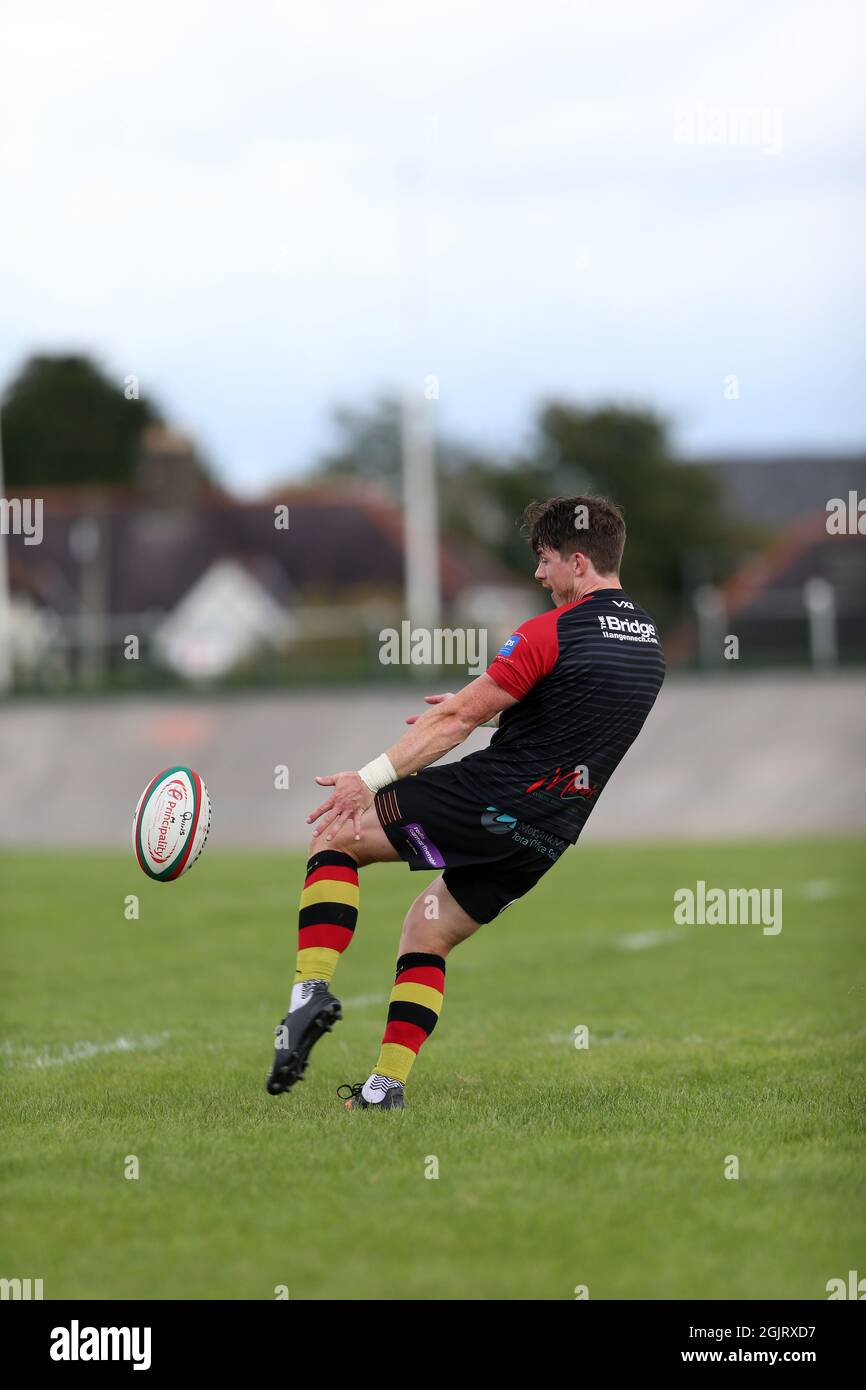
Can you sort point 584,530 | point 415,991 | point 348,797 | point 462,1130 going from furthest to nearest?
point 415,991 < point 584,530 < point 348,797 < point 462,1130

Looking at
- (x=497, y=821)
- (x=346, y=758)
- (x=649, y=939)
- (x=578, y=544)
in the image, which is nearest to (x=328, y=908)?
(x=497, y=821)

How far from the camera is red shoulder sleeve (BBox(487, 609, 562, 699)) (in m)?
6.20

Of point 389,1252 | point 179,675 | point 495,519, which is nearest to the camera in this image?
point 389,1252

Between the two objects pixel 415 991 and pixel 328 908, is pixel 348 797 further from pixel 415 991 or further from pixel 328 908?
pixel 415 991

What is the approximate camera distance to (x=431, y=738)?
6156 mm

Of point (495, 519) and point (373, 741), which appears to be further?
point (495, 519)

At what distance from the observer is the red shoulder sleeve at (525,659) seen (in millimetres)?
6199

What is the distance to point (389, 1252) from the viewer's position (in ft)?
14.8

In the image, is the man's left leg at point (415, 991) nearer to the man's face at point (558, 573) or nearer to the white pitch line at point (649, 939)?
the man's face at point (558, 573)

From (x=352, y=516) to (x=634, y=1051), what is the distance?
2021 inches

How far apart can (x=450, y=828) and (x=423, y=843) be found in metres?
0.12
